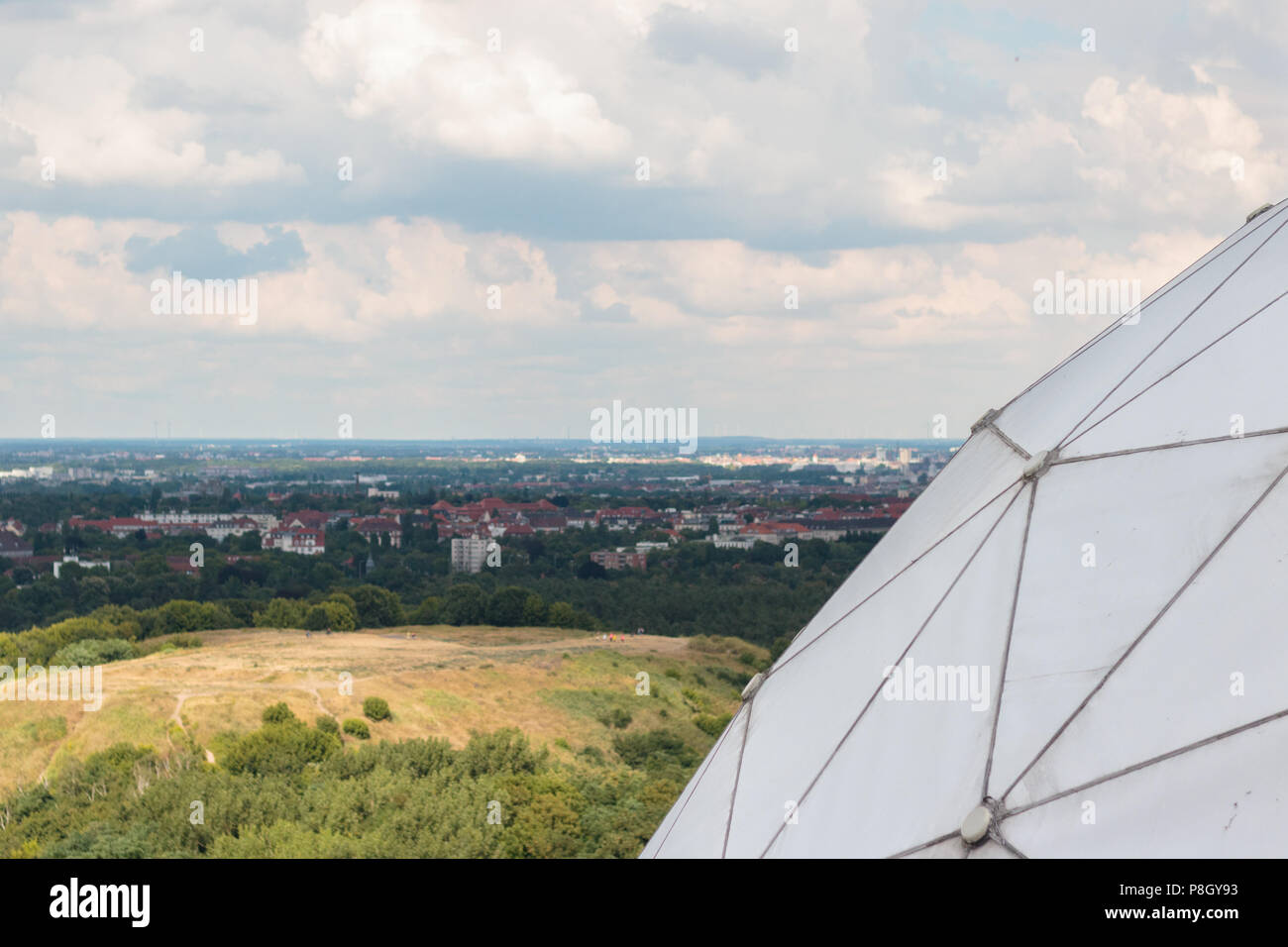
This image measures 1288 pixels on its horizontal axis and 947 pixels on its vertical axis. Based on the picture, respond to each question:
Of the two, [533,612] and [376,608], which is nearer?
[533,612]

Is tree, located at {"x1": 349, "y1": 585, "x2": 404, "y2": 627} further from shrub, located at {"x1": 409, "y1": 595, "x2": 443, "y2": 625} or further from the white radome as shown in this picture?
the white radome

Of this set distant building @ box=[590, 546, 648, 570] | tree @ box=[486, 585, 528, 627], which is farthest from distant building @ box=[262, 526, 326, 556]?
tree @ box=[486, 585, 528, 627]

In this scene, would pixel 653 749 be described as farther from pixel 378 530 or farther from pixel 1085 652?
pixel 378 530

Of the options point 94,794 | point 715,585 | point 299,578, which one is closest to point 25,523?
point 299,578

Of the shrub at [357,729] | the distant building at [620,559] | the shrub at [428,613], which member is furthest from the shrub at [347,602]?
the shrub at [357,729]

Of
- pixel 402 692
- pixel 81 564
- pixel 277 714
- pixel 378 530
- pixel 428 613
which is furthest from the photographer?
pixel 378 530

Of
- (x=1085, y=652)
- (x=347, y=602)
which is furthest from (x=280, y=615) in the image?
(x=1085, y=652)

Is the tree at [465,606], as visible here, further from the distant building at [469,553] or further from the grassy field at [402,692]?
the distant building at [469,553]
